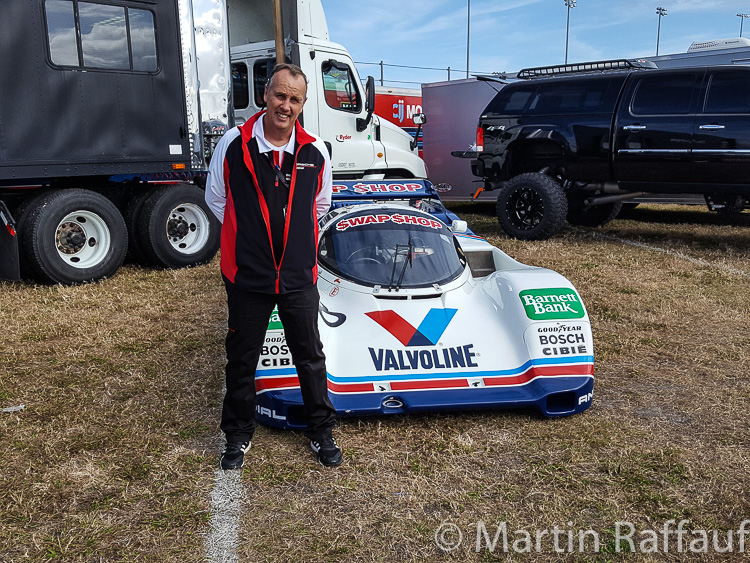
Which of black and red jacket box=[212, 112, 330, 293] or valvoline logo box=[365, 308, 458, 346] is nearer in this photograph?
black and red jacket box=[212, 112, 330, 293]

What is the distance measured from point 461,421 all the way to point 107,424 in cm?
214

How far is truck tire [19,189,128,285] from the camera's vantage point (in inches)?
292

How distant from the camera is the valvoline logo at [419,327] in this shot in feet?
14.1

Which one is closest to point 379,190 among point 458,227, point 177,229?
point 458,227

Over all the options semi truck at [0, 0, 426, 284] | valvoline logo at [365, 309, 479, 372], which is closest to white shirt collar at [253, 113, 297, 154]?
valvoline logo at [365, 309, 479, 372]

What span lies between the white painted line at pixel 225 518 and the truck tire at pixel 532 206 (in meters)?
7.51

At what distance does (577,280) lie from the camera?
26.0 feet

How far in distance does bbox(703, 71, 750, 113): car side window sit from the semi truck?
6243mm

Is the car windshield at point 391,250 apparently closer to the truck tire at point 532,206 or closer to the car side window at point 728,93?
the truck tire at point 532,206

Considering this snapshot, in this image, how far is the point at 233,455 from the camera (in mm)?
3641

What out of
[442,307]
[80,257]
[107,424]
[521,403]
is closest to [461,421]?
[521,403]

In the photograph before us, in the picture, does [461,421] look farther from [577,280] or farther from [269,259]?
[577,280]

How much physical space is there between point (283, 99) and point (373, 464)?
6.27 feet

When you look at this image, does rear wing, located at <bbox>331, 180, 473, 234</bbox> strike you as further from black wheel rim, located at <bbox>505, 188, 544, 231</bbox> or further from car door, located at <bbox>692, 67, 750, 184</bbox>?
car door, located at <bbox>692, 67, 750, 184</bbox>
